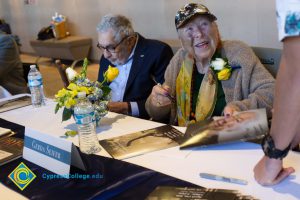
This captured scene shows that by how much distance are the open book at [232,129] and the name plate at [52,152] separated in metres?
0.42

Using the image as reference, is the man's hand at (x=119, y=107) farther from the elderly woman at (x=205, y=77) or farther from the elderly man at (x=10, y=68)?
the elderly man at (x=10, y=68)

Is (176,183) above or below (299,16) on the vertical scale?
below

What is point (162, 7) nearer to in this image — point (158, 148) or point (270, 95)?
point (270, 95)

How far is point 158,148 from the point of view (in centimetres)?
138

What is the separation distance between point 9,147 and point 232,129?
0.91 m

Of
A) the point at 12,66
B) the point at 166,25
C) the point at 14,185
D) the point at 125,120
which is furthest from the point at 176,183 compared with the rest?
the point at 166,25

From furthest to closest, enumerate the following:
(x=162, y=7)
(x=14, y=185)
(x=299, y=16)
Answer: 1. (x=162, y=7)
2. (x=14, y=185)
3. (x=299, y=16)

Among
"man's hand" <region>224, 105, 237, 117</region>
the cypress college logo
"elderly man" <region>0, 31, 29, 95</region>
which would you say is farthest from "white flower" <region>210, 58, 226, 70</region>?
"elderly man" <region>0, 31, 29, 95</region>

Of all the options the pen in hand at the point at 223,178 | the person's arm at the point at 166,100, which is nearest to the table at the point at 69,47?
the person's arm at the point at 166,100

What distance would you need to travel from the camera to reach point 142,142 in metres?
1.46

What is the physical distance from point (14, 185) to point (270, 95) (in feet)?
3.77

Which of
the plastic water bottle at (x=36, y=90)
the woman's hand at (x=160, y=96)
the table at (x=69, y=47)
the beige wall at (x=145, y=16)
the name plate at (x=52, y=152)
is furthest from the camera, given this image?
the table at (x=69, y=47)

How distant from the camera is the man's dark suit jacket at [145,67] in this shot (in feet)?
7.58

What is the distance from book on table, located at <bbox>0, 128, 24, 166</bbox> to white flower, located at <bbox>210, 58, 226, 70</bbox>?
985 millimetres
